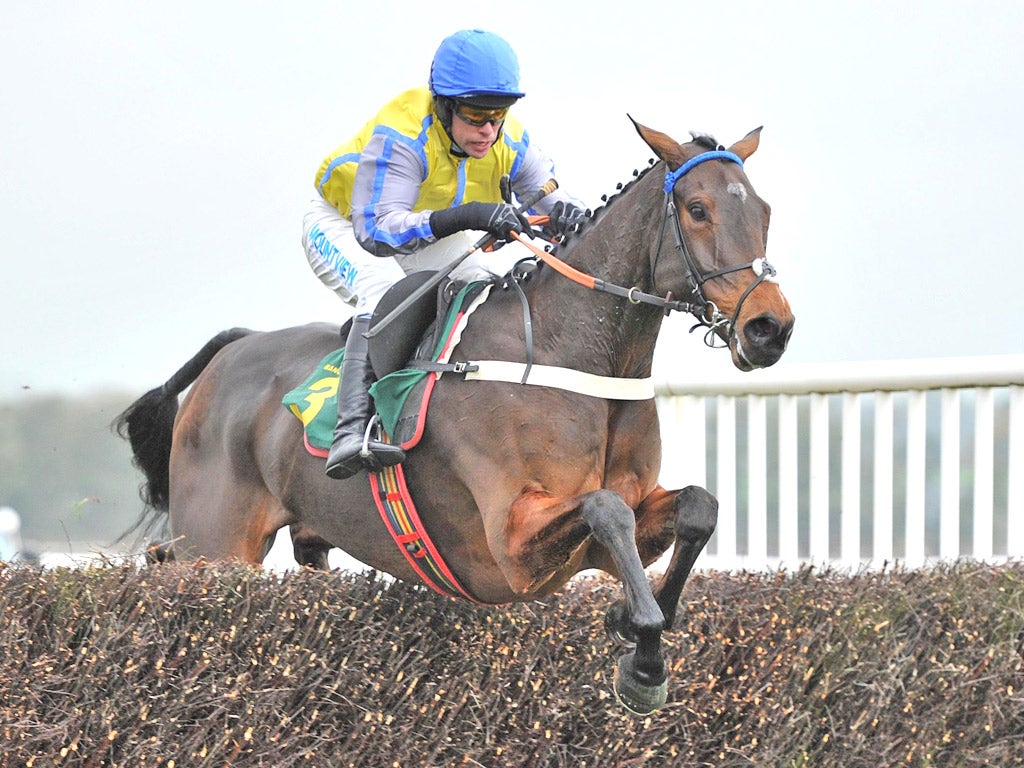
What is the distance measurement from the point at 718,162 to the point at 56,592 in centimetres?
211

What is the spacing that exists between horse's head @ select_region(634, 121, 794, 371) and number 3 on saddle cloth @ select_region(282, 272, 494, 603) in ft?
2.30

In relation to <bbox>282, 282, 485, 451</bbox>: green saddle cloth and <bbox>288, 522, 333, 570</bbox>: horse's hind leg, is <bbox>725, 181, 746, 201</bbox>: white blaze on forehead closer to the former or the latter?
<bbox>282, 282, 485, 451</bbox>: green saddle cloth

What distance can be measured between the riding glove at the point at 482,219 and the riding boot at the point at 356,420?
0.52 m

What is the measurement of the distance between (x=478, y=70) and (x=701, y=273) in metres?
0.92

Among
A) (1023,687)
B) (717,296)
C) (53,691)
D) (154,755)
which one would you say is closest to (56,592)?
(53,691)

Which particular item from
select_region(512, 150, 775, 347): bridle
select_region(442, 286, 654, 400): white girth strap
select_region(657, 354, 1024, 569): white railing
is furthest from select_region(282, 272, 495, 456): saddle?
select_region(657, 354, 1024, 569): white railing

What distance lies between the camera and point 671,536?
12.0 ft

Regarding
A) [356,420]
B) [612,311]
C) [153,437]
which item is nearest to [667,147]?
[612,311]

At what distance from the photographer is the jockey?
3807 mm

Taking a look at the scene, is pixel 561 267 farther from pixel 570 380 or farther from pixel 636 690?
pixel 636 690

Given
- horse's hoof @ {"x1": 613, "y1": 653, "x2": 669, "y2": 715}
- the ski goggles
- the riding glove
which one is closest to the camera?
horse's hoof @ {"x1": 613, "y1": 653, "x2": 669, "y2": 715}

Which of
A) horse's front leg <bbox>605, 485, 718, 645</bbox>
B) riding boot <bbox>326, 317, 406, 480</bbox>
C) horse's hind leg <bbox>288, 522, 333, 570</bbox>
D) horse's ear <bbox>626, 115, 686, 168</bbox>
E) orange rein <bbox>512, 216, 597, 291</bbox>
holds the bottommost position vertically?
horse's hind leg <bbox>288, 522, 333, 570</bbox>

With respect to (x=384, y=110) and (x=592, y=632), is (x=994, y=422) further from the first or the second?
(x=384, y=110)

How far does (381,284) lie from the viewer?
4.28m
